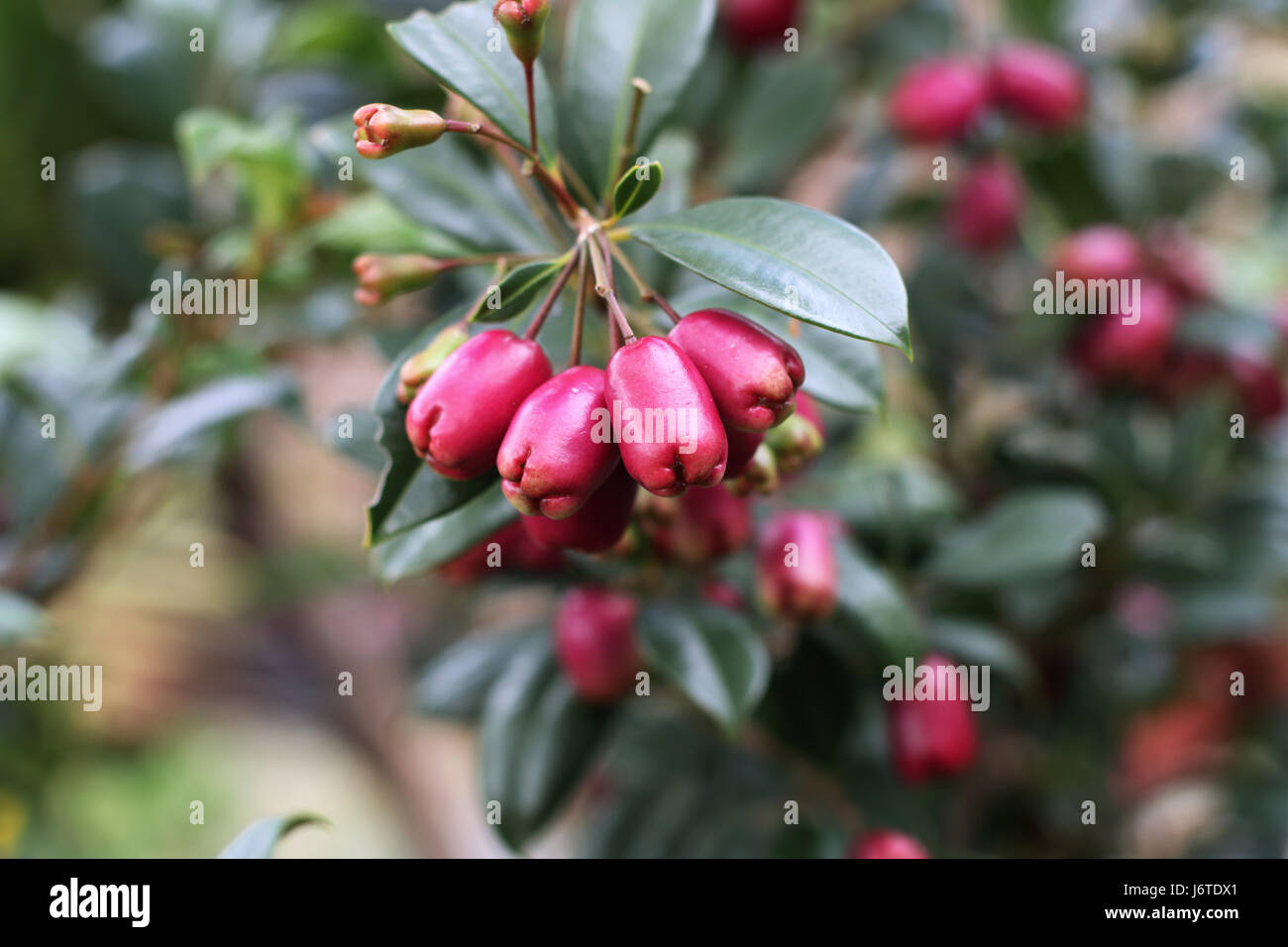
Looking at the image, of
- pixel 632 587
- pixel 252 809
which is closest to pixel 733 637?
pixel 632 587

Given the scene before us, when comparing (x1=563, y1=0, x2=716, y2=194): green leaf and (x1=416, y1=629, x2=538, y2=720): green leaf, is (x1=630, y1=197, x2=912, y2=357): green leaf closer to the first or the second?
(x1=563, y1=0, x2=716, y2=194): green leaf

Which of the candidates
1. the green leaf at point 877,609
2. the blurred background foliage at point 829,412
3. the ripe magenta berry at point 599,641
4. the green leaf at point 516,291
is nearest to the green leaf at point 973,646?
the blurred background foliage at point 829,412

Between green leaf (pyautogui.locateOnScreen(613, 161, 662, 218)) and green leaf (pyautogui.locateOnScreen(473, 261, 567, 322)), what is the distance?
0.04 meters

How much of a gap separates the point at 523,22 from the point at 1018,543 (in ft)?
2.03

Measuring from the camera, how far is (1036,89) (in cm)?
102

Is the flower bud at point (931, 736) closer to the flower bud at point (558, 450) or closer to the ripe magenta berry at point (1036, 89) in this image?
the flower bud at point (558, 450)

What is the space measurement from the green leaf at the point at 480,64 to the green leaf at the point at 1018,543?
1.72 feet

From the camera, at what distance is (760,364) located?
0.42 meters

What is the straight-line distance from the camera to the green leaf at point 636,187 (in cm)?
45

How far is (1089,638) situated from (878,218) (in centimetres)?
56

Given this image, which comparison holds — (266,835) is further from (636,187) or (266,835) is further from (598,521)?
(636,187)

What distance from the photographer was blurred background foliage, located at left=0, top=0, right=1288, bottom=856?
0.80 meters

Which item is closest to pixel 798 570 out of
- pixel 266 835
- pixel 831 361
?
pixel 831 361
